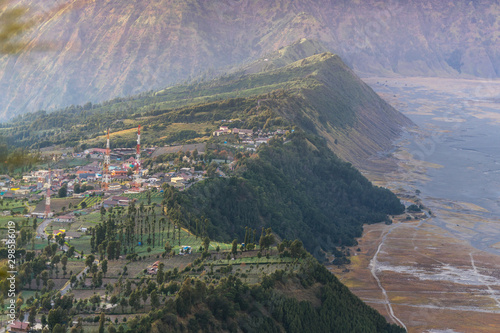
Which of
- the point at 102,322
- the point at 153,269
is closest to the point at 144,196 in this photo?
the point at 153,269

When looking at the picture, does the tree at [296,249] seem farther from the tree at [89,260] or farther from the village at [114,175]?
the village at [114,175]

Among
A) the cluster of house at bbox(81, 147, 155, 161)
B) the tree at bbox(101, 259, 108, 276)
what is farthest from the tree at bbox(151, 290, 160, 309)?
the cluster of house at bbox(81, 147, 155, 161)

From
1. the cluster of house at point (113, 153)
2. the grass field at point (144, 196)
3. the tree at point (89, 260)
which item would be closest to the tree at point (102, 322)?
the tree at point (89, 260)

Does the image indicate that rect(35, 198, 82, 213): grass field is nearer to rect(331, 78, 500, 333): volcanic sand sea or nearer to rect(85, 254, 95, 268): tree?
rect(85, 254, 95, 268): tree

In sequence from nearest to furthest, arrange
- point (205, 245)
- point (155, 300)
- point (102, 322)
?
1. point (102, 322)
2. point (155, 300)
3. point (205, 245)

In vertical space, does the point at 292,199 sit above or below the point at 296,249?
below

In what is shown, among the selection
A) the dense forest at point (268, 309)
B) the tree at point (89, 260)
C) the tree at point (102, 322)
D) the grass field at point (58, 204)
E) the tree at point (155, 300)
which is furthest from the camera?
the grass field at point (58, 204)

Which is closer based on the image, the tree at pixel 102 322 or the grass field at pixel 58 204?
the tree at pixel 102 322

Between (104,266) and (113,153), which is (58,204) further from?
(113,153)
